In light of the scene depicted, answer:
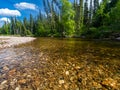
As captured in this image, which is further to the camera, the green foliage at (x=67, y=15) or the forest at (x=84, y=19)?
the green foliage at (x=67, y=15)

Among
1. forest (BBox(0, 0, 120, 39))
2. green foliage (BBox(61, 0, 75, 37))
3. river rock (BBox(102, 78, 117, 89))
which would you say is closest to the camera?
river rock (BBox(102, 78, 117, 89))

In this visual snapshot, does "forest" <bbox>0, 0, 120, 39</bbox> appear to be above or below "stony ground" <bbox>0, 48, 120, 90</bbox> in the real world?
above

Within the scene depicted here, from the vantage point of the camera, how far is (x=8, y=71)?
19.1 ft

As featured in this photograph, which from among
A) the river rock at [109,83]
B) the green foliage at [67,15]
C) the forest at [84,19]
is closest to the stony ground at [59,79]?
the river rock at [109,83]

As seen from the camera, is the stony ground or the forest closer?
the stony ground

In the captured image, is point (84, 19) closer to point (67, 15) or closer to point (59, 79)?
point (67, 15)

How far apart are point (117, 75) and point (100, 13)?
131ft

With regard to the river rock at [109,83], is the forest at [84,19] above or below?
above

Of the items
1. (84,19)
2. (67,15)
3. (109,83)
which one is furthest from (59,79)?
(84,19)

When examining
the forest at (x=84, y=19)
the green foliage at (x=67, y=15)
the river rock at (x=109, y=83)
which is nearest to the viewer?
the river rock at (x=109, y=83)

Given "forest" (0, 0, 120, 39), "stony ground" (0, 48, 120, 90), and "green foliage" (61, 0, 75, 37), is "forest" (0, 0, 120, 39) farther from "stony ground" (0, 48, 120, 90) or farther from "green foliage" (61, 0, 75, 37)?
"stony ground" (0, 48, 120, 90)

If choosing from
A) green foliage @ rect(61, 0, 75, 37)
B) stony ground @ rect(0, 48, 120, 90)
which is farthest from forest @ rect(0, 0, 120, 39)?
stony ground @ rect(0, 48, 120, 90)

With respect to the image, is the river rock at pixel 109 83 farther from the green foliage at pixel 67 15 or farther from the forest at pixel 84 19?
the green foliage at pixel 67 15

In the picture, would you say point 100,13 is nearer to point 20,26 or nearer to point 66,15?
point 66,15
